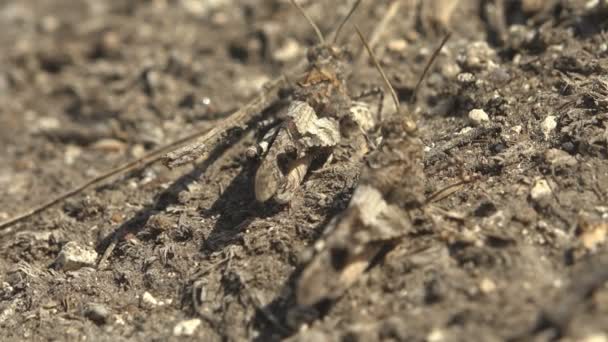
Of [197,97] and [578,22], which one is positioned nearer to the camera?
[578,22]

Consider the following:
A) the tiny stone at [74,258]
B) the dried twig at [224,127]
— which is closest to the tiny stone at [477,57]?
the dried twig at [224,127]

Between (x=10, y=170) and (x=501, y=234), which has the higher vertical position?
(x=10, y=170)

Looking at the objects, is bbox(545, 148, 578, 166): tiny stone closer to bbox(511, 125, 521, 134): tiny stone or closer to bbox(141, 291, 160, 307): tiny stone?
bbox(511, 125, 521, 134): tiny stone

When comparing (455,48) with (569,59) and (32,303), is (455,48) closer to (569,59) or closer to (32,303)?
(569,59)

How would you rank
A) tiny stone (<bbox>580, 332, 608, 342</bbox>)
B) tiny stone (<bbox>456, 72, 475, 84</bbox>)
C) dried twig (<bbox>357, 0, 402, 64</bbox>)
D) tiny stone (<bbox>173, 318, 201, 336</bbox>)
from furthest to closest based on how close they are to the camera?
dried twig (<bbox>357, 0, 402, 64</bbox>) → tiny stone (<bbox>456, 72, 475, 84</bbox>) → tiny stone (<bbox>173, 318, 201, 336</bbox>) → tiny stone (<bbox>580, 332, 608, 342</bbox>)

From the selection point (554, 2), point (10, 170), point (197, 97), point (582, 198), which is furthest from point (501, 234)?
point (10, 170)

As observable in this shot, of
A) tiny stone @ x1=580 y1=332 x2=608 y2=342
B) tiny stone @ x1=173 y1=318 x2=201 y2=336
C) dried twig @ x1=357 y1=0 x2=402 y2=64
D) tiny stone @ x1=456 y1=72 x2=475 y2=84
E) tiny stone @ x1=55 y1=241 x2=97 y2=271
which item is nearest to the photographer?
tiny stone @ x1=580 y1=332 x2=608 y2=342

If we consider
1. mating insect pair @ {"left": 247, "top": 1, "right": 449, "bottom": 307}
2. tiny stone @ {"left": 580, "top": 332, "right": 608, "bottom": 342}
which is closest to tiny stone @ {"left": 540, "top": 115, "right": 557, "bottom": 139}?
mating insect pair @ {"left": 247, "top": 1, "right": 449, "bottom": 307}
